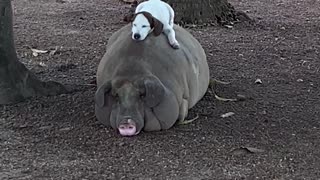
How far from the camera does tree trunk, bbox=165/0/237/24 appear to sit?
9477mm

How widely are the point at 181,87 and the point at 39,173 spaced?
140cm

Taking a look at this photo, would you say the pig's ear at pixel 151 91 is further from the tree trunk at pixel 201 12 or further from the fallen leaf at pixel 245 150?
the tree trunk at pixel 201 12

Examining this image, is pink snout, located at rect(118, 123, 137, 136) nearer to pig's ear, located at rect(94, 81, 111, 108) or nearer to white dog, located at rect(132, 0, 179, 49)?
pig's ear, located at rect(94, 81, 111, 108)

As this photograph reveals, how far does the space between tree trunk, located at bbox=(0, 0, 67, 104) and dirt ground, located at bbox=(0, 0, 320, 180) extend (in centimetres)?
11

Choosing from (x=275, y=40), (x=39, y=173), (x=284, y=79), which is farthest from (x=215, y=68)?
(x=39, y=173)

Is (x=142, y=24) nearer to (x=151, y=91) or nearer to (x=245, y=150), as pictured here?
(x=151, y=91)

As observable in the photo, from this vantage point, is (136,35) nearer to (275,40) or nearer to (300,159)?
(300,159)

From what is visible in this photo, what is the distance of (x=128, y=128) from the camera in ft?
17.1

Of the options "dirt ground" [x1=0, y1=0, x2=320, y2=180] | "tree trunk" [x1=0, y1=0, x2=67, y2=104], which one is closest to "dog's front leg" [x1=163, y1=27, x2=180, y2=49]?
"dirt ground" [x1=0, y1=0, x2=320, y2=180]

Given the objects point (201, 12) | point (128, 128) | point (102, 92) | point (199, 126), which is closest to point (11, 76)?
point (102, 92)

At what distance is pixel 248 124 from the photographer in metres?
5.67

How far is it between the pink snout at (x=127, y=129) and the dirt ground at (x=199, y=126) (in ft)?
0.15

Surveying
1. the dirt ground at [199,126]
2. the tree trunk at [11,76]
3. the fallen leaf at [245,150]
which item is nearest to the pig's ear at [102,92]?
the dirt ground at [199,126]

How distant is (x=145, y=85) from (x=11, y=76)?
1546mm
